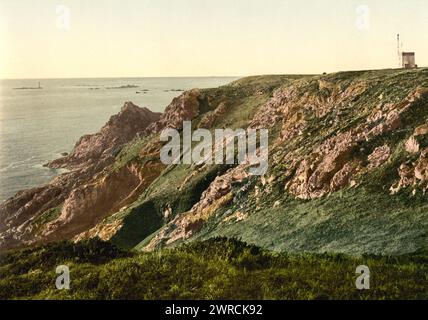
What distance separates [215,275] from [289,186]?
46.8 feet

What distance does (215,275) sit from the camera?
16.1 m

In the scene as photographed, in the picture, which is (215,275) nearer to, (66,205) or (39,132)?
(66,205)

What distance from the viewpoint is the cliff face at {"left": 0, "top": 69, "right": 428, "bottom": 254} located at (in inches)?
874

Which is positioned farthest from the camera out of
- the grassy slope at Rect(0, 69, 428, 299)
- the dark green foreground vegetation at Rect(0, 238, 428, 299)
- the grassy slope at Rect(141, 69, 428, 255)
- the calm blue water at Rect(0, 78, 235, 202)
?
the calm blue water at Rect(0, 78, 235, 202)

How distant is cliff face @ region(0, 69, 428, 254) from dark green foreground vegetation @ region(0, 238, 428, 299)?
3.37 meters

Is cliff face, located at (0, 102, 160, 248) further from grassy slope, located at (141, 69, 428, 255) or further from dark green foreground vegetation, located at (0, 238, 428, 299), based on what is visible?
dark green foreground vegetation, located at (0, 238, 428, 299)

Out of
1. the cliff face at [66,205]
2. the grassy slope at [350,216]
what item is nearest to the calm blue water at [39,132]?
the cliff face at [66,205]

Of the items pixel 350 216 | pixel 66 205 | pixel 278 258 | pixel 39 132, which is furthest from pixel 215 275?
pixel 39 132

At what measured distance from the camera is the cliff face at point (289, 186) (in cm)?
2220

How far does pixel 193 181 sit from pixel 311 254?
22.5 metres

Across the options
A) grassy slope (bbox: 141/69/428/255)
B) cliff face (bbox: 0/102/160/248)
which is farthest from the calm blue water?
grassy slope (bbox: 141/69/428/255)

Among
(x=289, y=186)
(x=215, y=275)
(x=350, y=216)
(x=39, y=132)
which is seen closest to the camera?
(x=215, y=275)

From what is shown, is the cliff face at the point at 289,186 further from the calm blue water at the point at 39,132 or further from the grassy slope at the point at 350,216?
the calm blue water at the point at 39,132
